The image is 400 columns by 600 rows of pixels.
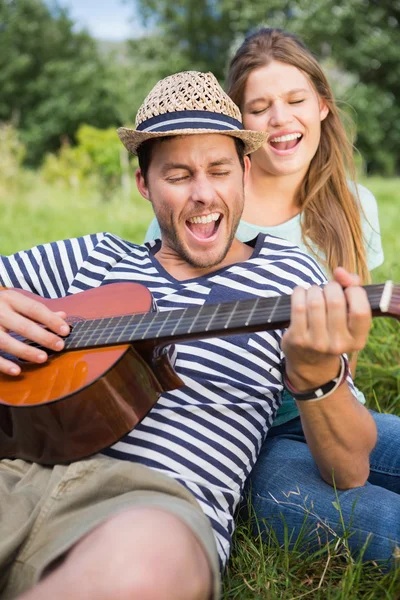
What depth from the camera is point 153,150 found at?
2340 millimetres

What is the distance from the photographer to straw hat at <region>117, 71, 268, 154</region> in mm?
2215

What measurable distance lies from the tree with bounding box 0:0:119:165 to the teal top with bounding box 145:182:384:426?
2318 centimetres

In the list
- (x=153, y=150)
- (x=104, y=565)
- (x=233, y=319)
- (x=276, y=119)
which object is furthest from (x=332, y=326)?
(x=276, y=119)

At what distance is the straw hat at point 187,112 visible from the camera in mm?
2215

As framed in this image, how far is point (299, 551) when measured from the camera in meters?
2.07

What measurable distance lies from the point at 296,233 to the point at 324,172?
392mm

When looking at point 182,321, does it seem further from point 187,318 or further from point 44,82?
point 44,82

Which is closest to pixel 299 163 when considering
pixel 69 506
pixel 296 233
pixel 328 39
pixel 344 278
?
pixel 296 233

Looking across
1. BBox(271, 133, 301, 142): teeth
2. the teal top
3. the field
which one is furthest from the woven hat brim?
the field

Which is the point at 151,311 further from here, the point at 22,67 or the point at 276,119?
the point at 22,67

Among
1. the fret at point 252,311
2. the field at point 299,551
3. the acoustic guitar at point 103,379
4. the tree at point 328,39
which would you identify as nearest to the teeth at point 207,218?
the acoustic guitar at point 103,379

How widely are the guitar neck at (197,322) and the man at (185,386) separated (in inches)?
A: 2.0

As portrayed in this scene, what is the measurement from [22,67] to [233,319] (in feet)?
90.7

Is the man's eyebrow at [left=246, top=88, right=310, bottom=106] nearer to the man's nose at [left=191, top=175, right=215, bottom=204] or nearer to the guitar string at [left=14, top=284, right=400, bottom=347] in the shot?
the man's nose at [left=191, top=175, right=215, bottom=204]
